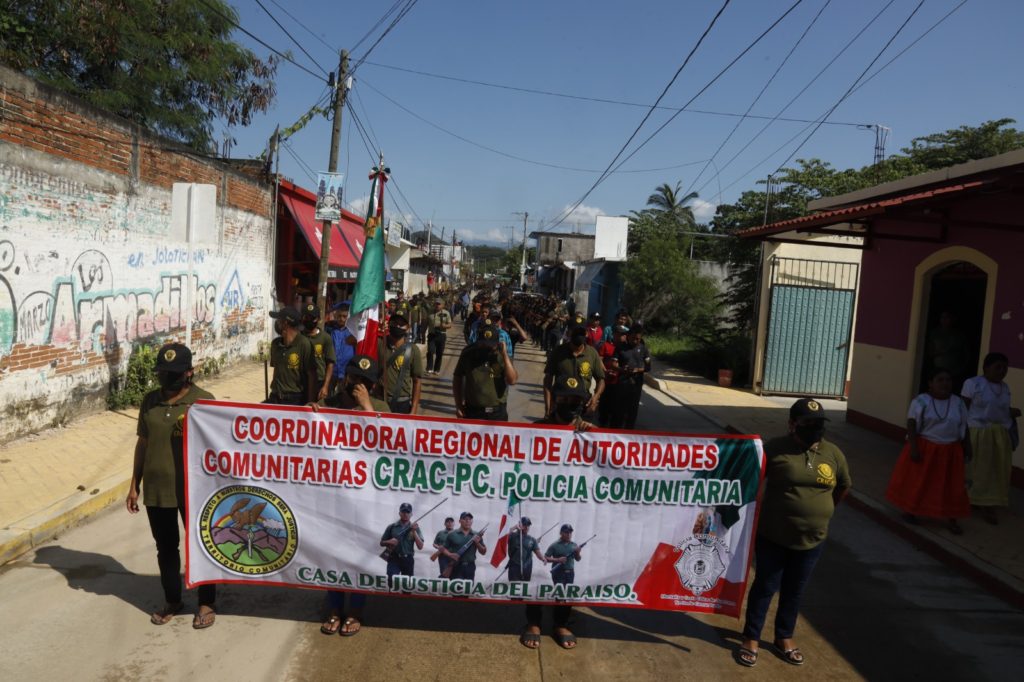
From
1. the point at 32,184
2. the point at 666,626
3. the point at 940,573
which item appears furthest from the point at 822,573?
the point at 32,184

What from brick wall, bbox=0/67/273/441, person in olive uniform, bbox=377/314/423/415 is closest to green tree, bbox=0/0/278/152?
brick wall, bbox=0/67/273/441

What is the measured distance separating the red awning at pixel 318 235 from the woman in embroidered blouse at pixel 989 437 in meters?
11.5

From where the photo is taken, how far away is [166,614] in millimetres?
4668

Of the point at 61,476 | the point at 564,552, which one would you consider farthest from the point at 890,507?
the point at 61,476

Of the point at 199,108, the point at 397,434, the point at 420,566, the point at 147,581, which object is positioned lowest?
the point at 147,581

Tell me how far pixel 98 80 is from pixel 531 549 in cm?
2329

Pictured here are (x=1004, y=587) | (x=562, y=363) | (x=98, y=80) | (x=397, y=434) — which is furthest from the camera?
(x=98, y=80)

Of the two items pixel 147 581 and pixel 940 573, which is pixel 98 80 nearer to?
pixel 147 581

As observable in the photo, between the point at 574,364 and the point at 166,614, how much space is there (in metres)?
4.60

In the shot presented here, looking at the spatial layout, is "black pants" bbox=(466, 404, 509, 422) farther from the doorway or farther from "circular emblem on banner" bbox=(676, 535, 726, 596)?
the doorway

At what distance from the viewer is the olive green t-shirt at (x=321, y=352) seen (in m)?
7.80

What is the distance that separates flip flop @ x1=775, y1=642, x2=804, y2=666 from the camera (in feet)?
15.0

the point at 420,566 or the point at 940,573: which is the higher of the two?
the point at 420,566

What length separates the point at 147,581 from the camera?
17.3 ft
